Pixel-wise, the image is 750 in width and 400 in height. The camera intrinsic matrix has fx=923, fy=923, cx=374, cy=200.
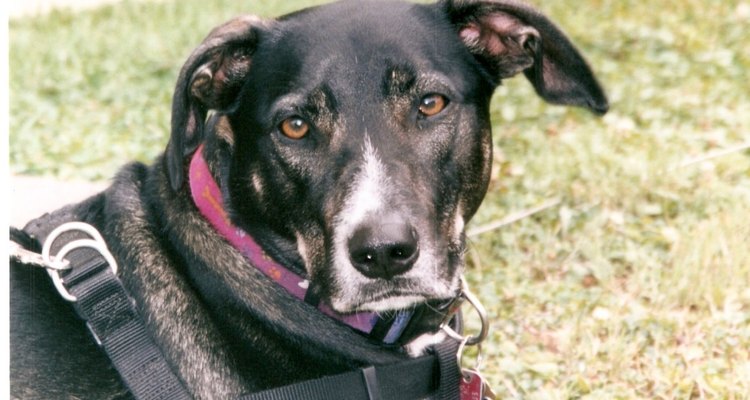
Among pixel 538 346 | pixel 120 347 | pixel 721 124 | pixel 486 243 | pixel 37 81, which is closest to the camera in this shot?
pixel 120 347

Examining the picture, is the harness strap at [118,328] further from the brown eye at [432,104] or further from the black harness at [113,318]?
the brown eye at [432,104]

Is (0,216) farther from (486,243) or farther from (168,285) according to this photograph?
(486,243)

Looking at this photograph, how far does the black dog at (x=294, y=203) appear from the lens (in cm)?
306

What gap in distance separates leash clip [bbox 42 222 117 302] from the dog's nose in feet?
2.67

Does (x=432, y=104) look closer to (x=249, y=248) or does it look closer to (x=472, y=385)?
(x=249, y=248)

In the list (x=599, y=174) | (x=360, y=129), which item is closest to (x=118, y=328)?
(x=360, y=129)

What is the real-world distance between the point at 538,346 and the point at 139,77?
197 inches

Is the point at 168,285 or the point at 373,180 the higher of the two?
the point at 373,180

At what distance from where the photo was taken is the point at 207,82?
3443mm

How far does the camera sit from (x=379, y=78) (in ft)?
10.5

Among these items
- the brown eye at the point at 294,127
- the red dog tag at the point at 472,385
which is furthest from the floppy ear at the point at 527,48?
the red dog tag at the point at 472,385

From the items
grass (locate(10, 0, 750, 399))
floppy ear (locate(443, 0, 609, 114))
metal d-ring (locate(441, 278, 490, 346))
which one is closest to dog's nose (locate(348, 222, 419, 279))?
metal d-ring (locate(441, 278, 490, 346))

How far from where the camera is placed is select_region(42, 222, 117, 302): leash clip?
2.97 m

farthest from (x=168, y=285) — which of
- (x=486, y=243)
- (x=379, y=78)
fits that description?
(x=486, y=243)
